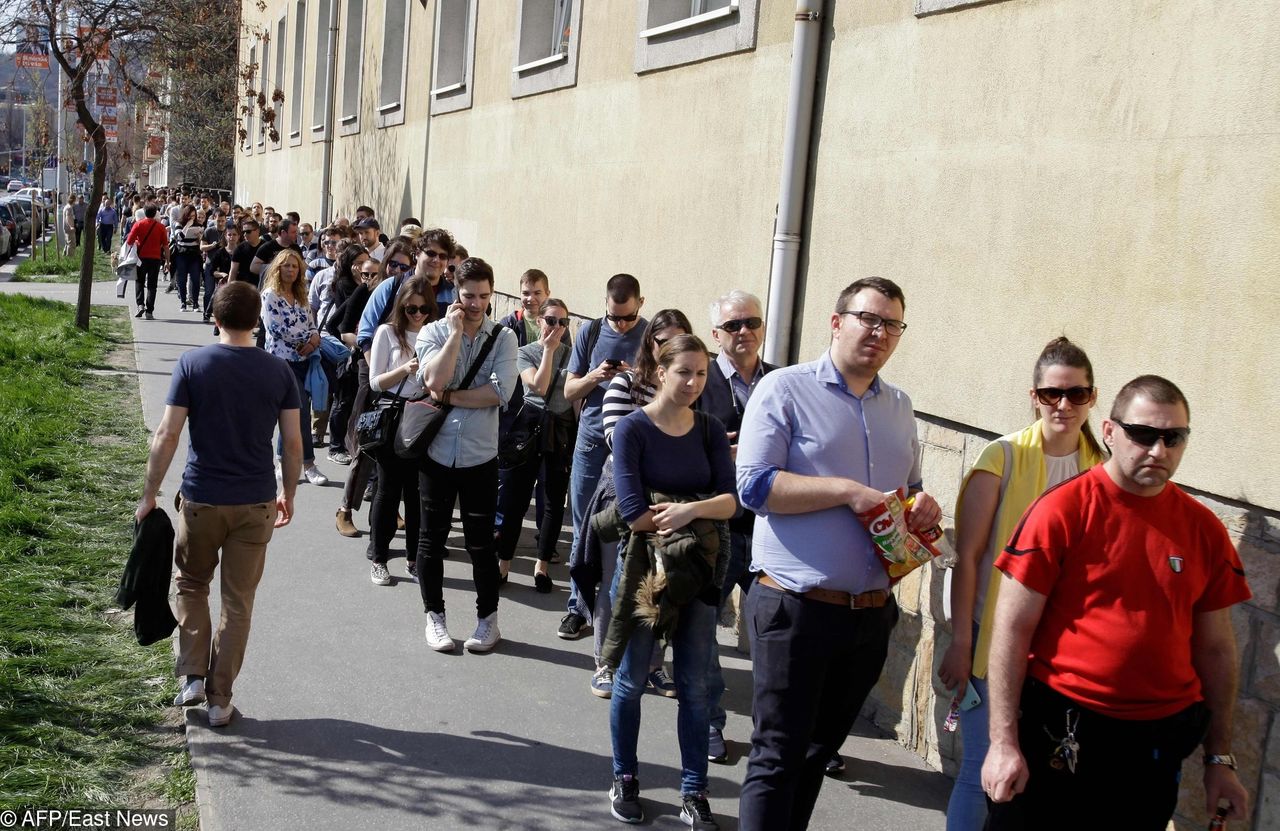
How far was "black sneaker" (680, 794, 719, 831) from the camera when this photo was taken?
14.7 feet

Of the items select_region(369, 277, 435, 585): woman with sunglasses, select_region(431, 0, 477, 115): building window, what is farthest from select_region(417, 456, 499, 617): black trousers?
select_region(431, 0, 477, 115): building window

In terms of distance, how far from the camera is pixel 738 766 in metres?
5.17

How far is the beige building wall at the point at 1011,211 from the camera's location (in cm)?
413

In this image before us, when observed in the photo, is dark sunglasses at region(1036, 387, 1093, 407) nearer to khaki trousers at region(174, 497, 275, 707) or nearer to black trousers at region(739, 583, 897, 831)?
black trousers at region(739, 583, 897, 831)

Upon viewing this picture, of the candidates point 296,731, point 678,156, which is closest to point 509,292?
point 678,156

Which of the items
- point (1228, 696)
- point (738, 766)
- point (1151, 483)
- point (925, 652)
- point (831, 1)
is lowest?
point (738, 766)

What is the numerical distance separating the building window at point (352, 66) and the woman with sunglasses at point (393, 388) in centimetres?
1224

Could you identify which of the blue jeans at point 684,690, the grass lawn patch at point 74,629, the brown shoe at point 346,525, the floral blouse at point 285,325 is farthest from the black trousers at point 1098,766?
the floral blouse at point 285,325

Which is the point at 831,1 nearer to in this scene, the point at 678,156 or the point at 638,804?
the point at 678,156

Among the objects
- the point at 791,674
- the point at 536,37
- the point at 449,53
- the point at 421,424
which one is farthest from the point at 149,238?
the point at 791,674

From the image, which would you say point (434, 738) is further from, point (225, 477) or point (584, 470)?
point (584, 470)

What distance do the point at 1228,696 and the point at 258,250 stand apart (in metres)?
14.2

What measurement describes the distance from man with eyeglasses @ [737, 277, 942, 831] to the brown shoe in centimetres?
492

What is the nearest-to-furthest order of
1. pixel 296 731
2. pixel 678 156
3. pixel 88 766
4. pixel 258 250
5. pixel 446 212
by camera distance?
pixel 88 766 → pixel 296 731 → pixel 678 156 → pixel 446 212 → pixel 258 250
